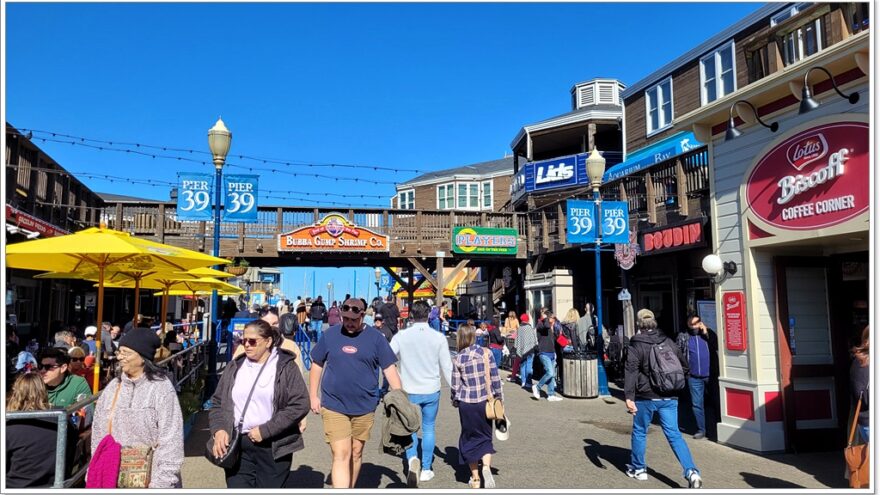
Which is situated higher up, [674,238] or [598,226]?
[598,226]

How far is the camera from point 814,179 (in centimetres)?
605

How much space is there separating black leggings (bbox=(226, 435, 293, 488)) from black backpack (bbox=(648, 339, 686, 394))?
355cm

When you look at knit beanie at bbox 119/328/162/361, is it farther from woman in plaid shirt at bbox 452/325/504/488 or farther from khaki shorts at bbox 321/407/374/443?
woman in plaid shirt at bbox 452/325/504/488

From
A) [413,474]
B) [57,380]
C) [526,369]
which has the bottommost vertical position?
[413,474]

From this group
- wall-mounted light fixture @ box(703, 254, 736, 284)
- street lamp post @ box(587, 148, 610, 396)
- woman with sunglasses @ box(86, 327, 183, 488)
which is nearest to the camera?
woman with sunglasses @ box(86, 327, 183, 488)

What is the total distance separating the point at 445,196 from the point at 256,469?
32.1 metres

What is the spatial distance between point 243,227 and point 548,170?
1220 centimetres

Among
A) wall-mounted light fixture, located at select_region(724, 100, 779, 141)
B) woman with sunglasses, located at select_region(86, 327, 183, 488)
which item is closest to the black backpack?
wall-mounted light fixture, located at select_region(724, 100, 779, 141)

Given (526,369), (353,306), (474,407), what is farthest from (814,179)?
(526,369)

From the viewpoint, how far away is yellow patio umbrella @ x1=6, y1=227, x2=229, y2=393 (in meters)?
6.20

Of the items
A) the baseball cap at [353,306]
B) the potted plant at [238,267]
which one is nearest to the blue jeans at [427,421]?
the baseball cap at [353,306]

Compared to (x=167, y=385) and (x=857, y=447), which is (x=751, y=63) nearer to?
(x=857, y=447)

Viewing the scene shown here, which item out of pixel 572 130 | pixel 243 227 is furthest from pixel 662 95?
pixel 243 227

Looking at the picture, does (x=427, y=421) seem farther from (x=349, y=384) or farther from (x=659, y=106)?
(x=659, y=106)
